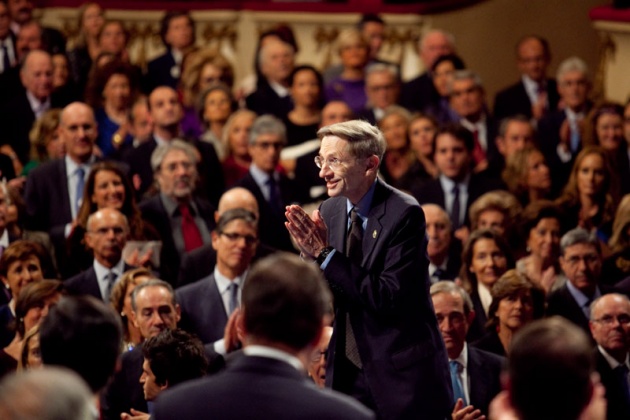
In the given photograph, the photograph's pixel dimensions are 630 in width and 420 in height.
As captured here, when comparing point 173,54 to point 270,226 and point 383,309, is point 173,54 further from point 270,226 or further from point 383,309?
point 383,309

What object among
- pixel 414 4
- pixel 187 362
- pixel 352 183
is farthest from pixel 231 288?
pixel 414 4

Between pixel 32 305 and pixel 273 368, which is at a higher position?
pixel 273 368

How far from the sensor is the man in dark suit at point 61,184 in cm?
882

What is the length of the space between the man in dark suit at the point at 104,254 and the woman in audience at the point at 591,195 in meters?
2.93

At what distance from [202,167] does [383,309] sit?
14.8 ft

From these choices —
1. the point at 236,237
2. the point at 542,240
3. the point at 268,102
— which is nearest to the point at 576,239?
the point at 542,240

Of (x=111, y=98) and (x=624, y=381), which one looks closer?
(x=624, y=381)

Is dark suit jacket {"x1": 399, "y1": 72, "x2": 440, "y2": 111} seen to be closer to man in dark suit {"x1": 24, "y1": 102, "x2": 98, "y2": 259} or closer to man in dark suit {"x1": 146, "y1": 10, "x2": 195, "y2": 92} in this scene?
man in dark suit {"x1": 146, "y1": 10, "x2": 195, "y2": 92}

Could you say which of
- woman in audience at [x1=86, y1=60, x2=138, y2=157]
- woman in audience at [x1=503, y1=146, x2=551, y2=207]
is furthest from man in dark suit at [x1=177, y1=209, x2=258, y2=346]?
woman in audience at [x1=86, y1=60, x2=138, y2=157]

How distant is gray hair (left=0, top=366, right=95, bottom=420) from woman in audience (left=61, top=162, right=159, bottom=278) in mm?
5109

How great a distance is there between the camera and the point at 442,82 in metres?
11.0

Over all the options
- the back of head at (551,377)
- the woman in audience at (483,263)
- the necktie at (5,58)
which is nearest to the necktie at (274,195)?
the woman in audience at (483,263)

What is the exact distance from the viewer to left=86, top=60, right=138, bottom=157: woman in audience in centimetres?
1033

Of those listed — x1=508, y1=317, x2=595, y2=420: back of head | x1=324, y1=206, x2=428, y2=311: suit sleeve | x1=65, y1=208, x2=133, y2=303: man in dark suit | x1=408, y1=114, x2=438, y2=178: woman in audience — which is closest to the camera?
x1=508, y1=317, x2=595, y2=420: back of head
